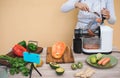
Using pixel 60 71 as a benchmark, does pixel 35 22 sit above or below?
above

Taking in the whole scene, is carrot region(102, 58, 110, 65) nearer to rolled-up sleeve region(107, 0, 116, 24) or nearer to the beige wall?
rolled-up sleeve region(107, 0, 116, 24)

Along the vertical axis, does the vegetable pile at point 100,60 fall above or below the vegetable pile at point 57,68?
above

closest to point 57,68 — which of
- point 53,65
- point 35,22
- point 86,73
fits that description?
point 53,65

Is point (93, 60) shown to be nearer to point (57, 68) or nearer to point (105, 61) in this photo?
point (105, 61)

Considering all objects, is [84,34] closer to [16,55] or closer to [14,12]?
[16,55]

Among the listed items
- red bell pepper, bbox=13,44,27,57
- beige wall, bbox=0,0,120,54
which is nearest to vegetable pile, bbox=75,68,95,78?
red bell pepper, bbox=13,44,27,57

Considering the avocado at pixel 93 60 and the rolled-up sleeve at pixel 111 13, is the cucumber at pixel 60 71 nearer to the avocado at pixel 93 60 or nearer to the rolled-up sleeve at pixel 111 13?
the avocado at pixel 93 60

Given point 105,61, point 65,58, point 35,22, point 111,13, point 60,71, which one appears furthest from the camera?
point 35,22

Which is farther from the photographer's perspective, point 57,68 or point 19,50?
point 19,50

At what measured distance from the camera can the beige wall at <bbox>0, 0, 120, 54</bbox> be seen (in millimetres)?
2355

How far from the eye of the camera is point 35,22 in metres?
2.42

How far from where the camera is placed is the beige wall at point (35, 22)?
7.73 feet

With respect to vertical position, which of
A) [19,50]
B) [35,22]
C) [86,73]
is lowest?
[86,73]

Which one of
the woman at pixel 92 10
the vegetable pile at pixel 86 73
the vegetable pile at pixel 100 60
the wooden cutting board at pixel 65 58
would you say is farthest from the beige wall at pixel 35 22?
the vegetable pile at pixel 86 73
